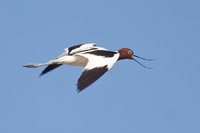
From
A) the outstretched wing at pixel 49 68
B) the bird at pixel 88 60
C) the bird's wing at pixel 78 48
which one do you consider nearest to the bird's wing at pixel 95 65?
the bird at pixel 88 60

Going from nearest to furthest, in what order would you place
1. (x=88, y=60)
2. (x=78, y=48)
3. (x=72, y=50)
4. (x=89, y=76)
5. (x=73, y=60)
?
(x=89, y=76)
(x=88, y=60)
(x=73, y=60)
(x=72, y=50)
(x=78, y=48)

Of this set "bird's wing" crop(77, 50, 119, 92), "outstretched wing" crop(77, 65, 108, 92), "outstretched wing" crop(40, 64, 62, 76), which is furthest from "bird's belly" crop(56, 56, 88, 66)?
"outstretched wing" crop(77, 65, 108, 92)

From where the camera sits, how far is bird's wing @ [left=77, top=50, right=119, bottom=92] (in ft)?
46.6

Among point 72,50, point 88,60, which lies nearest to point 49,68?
point 72,50

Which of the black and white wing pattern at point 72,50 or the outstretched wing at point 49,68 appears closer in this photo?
the black and white wing pattern at point 72,50

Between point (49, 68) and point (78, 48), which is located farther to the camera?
point (49, 68)

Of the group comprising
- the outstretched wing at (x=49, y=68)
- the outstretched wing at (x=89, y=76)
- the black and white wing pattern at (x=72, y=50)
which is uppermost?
the black and white wing pattern at (x=72, y=50)

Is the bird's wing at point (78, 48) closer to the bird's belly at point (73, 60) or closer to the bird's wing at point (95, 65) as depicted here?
the bird's belly at point (73, 60)

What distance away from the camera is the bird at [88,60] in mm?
14539

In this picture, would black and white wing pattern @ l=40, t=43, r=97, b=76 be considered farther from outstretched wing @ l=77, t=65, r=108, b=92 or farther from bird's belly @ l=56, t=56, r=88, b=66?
outstretched wing @ l=77, t=65, r=108, b=92

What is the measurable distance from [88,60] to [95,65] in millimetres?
834

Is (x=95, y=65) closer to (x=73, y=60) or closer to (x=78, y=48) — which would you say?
(x=73, y=60)

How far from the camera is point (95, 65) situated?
15375 millimetres

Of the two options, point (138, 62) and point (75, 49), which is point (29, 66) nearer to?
point (75, 49)
